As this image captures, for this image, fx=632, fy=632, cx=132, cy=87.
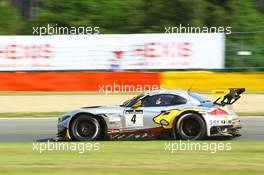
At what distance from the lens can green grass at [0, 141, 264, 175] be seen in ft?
25.9

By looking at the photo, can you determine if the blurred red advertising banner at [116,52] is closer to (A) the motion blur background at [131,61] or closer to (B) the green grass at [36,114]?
(A) the motion blur background at [131,61]

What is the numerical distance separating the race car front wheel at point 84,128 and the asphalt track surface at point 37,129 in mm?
1015

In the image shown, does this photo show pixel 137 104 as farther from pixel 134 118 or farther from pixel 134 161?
pixel 134 161

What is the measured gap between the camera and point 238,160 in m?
8.77

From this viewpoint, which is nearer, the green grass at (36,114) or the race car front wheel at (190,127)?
the race car front wheel at (190,127)

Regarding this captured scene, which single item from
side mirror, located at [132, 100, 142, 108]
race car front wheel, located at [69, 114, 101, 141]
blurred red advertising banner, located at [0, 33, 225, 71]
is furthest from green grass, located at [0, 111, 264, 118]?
blurred red advertising banner, located at [0, 33, 225, 71]

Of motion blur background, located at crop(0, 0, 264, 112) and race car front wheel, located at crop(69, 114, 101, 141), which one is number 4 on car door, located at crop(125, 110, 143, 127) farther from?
motion blur background, located at crop(0, 0, 264, 112)

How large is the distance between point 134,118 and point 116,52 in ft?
38.3

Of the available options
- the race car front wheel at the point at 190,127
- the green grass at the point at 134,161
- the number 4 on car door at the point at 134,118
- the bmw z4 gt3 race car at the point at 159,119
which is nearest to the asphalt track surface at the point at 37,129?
the bmw z4 gt3 race car at the point at 159,119

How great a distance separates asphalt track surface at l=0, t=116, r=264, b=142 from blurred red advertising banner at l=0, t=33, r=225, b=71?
7.06m

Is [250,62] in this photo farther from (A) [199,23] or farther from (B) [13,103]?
(A) [199,23]

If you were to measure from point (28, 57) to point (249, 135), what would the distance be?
1314 cm

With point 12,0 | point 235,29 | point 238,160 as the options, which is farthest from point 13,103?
point 12,0

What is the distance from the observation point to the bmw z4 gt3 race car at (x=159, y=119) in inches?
482
